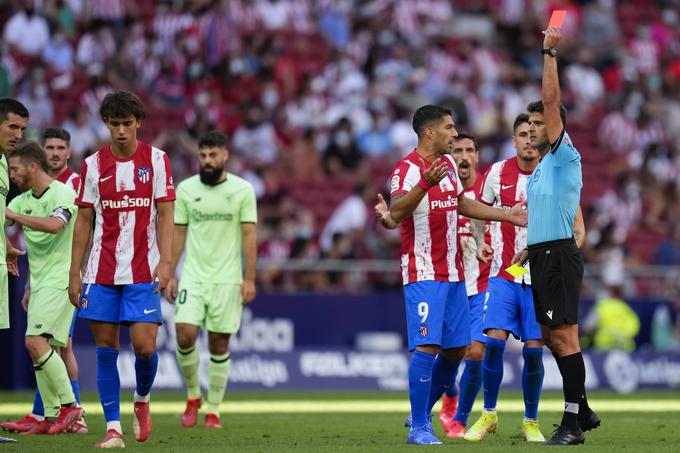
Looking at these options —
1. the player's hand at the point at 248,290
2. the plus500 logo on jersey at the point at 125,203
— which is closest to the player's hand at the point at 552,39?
the plus500 logo on jersey at the point at 125,203

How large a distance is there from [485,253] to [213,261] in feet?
10.7

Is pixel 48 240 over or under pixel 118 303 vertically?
over

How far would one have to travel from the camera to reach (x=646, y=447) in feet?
34.7

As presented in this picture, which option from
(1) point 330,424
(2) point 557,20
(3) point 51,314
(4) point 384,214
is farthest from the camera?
(1) point 330,424

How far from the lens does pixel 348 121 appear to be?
24.7m

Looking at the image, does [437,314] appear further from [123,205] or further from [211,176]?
[211,176]

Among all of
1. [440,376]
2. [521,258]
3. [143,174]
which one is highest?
[143,174]

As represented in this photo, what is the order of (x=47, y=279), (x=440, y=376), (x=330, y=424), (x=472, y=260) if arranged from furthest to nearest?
(x=330, y=424) → (x=472, y=260) → (x=47, y=279) → (x=440, y=376)

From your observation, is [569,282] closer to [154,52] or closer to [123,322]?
[123,322]

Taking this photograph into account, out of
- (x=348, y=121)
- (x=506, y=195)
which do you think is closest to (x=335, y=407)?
(x=506, y=195)

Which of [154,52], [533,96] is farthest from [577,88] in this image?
[154,52]

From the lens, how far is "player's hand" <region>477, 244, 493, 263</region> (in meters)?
12.0

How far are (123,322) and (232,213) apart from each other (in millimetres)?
3338

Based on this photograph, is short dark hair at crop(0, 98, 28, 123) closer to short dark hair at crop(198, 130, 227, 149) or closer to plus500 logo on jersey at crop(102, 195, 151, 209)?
plus500 logo on jersey at crop(102, 195, 151, 209)
